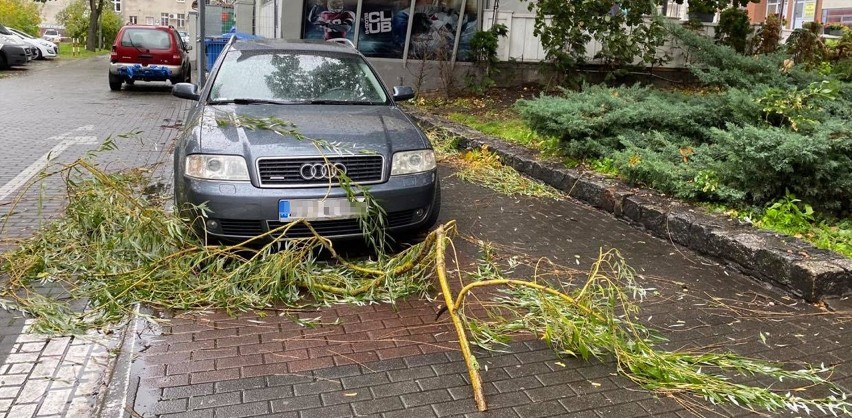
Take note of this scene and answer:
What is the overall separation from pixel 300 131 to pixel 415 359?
7.00 feet

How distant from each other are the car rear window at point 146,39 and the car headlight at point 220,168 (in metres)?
16.2

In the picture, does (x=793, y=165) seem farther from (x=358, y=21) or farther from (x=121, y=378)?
(x=358, y=21)

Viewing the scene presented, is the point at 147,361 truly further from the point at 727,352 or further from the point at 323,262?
the point at 727,352

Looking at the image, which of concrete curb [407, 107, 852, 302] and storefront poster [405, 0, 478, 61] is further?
storefront poster [405, 0, 478, 61]

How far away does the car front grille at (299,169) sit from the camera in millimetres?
4824

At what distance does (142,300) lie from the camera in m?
4.39

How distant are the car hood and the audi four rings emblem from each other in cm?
9

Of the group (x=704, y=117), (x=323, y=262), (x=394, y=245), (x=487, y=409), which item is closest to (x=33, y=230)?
(x=323, y=262)

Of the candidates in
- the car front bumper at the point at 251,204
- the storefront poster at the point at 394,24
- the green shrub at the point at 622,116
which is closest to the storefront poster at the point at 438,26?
the storefront poster at the point at 394,24

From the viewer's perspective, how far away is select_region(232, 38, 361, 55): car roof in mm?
6762

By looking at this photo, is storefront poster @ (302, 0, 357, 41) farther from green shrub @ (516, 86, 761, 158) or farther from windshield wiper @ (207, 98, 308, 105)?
windshield wiper @ (207, 98, 308, 105)

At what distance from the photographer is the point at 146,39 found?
781 inches

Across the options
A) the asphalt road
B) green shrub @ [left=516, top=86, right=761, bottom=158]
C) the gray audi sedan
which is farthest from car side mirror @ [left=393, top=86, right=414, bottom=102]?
green shrub @ [left=516, top=86, right=761, bottom=158]

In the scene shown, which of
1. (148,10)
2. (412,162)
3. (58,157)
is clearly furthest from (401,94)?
(148,10)
